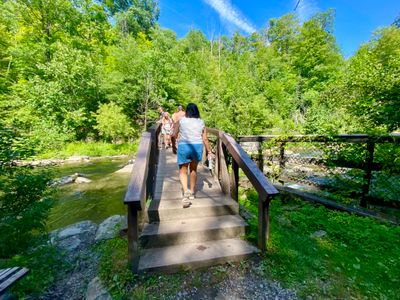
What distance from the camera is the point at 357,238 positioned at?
9.40 feet

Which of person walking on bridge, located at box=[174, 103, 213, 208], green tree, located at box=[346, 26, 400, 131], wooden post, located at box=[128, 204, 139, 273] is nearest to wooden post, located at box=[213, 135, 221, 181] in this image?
person walking on bridge, located at box=[174, 103, 213, 208]

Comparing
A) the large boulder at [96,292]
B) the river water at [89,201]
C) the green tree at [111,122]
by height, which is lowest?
the river water at [89,201]

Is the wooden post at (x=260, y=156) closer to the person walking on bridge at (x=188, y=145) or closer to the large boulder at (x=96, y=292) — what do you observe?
the person walking on bridge at (x=188, y=145)

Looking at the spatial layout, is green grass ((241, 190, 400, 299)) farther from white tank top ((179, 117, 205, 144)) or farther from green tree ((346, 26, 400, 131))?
green tree ((346, 26, 400, 131))

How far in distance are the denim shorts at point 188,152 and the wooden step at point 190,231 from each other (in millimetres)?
923

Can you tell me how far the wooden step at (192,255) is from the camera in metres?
2.26

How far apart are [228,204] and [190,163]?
35.3 inches

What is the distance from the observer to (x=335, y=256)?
2.59m

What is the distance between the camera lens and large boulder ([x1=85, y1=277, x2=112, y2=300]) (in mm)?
1998

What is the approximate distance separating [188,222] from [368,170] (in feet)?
10.9

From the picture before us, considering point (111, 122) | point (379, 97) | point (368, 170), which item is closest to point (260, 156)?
point (368, 170)

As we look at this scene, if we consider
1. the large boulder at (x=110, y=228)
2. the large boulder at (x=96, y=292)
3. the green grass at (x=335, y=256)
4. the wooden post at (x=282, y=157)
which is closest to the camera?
the large boulder at (x=96, y=292)

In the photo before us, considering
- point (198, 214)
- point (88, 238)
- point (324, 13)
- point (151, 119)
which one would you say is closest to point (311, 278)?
point (198, 214)

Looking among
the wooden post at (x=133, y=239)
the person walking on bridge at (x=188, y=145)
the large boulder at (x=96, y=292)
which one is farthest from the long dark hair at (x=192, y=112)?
the large boulder at (x=96, y=292)
